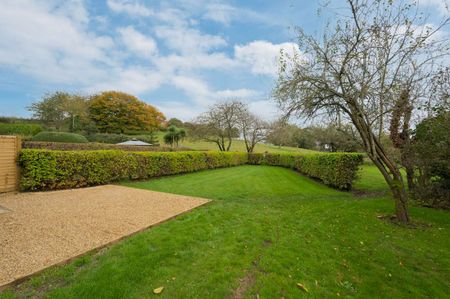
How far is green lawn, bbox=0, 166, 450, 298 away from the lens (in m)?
2.37

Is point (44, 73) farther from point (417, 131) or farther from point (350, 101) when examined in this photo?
point (417, 131)

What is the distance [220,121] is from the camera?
1075 inches

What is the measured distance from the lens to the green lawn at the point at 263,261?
2369 millimetres

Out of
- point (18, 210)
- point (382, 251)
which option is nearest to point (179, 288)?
point (382, 251)

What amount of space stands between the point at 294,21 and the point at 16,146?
855 cm

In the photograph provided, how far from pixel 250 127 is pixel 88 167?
2169cm

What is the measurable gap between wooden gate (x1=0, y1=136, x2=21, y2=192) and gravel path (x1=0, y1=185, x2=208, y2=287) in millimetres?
495

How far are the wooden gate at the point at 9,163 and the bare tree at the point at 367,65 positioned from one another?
7.75 m

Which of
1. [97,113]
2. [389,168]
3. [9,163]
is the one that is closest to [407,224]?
[389,168]

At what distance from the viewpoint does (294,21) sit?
5.70m

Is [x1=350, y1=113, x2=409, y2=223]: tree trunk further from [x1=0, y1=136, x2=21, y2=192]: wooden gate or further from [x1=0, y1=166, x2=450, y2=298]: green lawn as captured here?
[x1=0, y1=136, x2=21, y2=192]: wooden gate

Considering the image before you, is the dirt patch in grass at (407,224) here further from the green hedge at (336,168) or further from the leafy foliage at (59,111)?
the leafy foliage at (59,111)

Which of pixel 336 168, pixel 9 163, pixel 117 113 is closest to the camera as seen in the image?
pixel 9 163

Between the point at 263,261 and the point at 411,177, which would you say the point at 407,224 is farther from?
the point at 411,177
